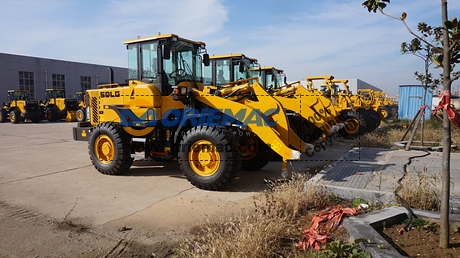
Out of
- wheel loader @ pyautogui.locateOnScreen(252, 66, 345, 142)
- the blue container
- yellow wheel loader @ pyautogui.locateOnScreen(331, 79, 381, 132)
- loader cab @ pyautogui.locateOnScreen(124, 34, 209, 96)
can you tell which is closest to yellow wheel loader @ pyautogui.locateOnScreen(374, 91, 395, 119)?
the blue container

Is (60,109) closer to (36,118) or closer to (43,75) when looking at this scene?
(36,118)

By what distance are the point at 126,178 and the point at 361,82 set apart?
5076 centimetres

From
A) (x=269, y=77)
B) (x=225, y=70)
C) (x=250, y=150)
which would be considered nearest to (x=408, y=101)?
(x=269, y=77)

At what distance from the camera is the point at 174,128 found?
7184 mm

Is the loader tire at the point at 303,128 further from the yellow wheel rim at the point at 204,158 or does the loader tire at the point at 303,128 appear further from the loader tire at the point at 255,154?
the yellow wheel rim at the point at 204,158

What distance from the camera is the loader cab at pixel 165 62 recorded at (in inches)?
289

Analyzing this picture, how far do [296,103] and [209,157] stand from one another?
15.9 ft

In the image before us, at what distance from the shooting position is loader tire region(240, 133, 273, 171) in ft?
25.6

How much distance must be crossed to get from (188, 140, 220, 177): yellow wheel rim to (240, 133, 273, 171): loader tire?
151 cm

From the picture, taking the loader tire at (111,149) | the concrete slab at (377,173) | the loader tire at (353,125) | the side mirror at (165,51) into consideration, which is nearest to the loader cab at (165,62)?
the side mirror at (165,51)

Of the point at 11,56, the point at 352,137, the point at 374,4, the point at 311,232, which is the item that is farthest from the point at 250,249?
the point at 11,56

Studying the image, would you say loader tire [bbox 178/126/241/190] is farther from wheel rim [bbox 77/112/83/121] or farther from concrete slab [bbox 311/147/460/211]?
wheel rim [bbox 77/112/83/121]

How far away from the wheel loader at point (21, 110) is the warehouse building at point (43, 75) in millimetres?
9072

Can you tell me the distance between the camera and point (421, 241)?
11.1 feet
